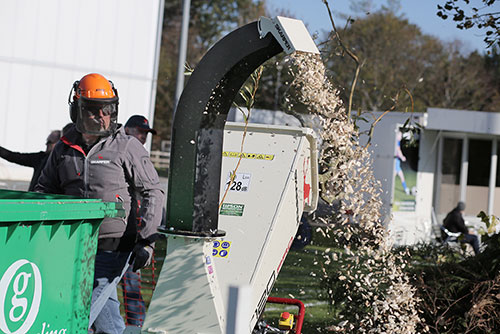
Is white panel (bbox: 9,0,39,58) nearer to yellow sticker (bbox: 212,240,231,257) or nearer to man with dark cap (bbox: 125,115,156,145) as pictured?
man with dark cap (bbox: 125,115,156,145)

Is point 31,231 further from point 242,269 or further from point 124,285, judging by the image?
point 124,285

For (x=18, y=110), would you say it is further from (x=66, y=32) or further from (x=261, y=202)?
(x=261, y=202)

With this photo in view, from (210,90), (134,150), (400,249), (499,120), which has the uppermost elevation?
(499,120)

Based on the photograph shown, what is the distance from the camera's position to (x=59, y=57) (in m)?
14.9

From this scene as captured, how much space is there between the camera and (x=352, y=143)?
19.7 feet

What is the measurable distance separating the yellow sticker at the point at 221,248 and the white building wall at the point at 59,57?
400 inches

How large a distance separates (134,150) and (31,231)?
120 centimetres

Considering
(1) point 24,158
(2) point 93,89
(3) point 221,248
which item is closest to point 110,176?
(2) point 93,89

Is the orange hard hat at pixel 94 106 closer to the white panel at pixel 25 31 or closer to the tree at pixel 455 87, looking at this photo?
the white panel at pixel 25 31

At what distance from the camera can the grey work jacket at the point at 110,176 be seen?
14.8ft

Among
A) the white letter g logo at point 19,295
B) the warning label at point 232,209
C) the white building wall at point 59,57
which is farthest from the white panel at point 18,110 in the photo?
the white letter g logo at point 19,295

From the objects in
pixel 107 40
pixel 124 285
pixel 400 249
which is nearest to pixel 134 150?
pixel 124 285

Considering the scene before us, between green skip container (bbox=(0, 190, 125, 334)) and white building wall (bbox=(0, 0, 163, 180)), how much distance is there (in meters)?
10.7

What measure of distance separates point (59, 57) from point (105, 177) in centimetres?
1097
